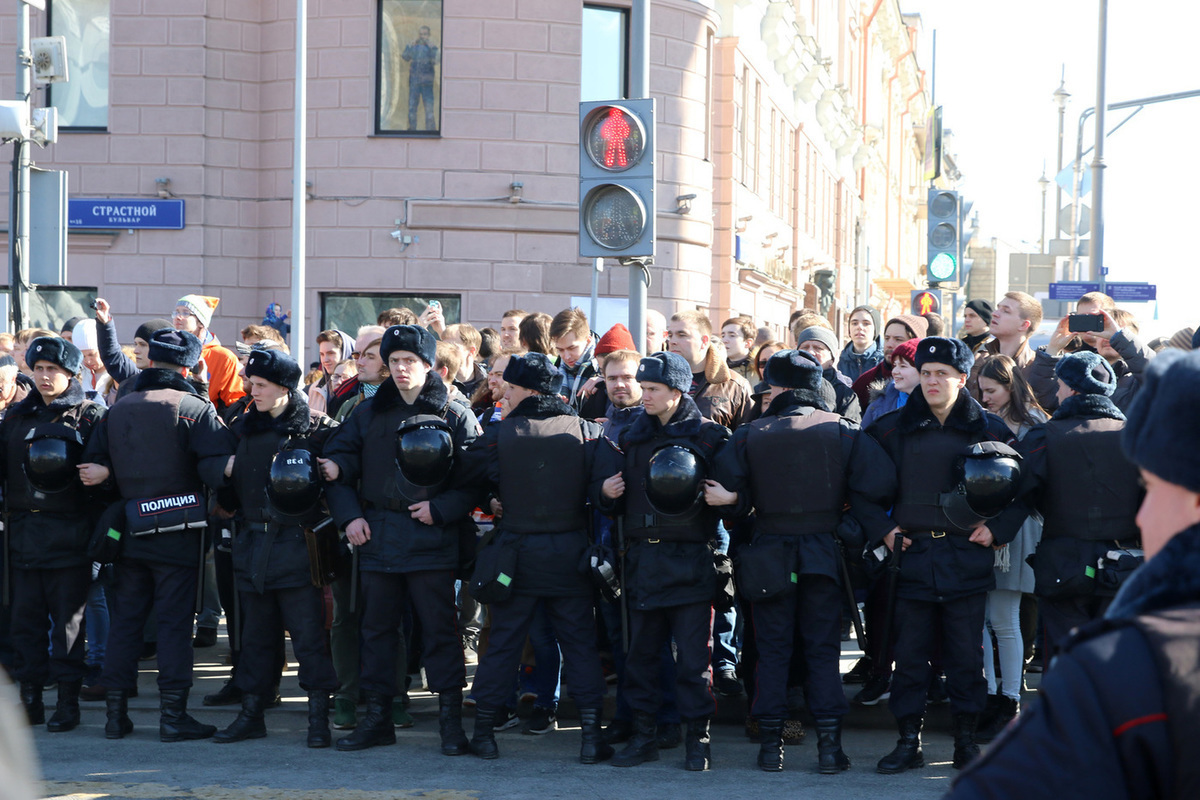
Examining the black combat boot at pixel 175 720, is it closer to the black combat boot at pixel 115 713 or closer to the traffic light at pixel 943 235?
the black combat boot at pixel 115 713

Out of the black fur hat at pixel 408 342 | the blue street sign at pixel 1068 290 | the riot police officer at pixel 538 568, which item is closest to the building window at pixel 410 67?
the blue street sign at pixel 1068 290

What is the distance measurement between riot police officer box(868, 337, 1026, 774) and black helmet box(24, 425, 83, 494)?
13.4 feet

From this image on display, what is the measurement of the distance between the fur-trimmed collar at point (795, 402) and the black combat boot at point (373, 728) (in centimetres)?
240

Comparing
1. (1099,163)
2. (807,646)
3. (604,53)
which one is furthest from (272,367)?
(1099,163)

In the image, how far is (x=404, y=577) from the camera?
6.32m

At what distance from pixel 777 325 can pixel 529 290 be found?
1015cm

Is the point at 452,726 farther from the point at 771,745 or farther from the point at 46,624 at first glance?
the point at 46,624

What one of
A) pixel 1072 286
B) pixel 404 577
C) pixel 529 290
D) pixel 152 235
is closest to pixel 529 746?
pixel 404 577

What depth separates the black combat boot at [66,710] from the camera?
21.5 feet

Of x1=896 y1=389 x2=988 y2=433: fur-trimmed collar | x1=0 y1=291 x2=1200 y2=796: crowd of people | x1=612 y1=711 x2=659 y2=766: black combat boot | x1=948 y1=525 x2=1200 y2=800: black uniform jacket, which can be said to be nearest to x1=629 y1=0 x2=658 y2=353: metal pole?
x1=0 y1=291 x2=1200 y2=796: crowd of people

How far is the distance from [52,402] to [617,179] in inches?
133

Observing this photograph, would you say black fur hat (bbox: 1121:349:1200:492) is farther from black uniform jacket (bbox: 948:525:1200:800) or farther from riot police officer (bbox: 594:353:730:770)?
riot police officer (bbox: 594:353:730:770)

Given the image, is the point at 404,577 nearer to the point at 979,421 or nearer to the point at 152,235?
the point at 979,421

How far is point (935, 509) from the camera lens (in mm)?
5902
